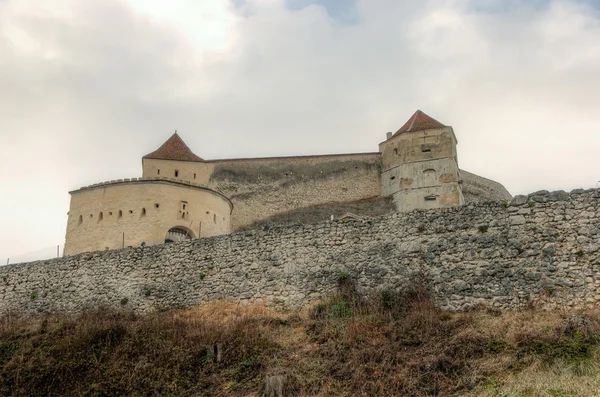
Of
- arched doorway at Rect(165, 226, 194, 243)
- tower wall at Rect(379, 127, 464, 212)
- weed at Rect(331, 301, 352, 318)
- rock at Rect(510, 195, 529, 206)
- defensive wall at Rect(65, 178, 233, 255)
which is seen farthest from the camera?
tower wall at Rect(379, 127, 464, 212)

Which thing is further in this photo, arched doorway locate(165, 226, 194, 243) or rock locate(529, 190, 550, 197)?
arched doorway locate(165, 226, 194, 243)

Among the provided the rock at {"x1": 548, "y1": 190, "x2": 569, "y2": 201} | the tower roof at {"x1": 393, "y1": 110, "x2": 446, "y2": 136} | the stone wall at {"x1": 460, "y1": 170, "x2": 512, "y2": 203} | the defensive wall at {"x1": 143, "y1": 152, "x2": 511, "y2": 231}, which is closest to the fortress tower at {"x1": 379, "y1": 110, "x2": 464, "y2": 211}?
the tower roof at {"x1": 393, "y1": 110, "x2": 446, "y2": 136}

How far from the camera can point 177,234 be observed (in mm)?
25219

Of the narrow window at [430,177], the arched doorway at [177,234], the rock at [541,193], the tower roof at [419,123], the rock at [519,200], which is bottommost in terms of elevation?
the rock at [519,200]

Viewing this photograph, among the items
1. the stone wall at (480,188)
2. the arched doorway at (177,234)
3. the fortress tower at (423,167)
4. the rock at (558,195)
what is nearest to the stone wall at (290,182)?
the fortress tower at (423,167)

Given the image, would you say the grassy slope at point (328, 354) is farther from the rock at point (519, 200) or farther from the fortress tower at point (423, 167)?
the fortress tower at point (423, 167)

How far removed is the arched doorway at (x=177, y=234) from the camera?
24828 mm

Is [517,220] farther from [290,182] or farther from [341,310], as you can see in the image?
[290,182]

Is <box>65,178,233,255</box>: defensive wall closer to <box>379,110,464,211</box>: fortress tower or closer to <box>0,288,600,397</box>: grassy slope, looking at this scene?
<box>0,288,600,397</box>: grassy slope

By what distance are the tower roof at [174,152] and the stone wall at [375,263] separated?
15079mm

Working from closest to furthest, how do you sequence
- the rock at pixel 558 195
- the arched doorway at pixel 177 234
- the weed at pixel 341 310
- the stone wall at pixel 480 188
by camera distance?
the rock at pixel 558 195 < the weed at pixel 341 310 < the arched doorway at pixel 177 234 < the stone wall at pixel 480 188

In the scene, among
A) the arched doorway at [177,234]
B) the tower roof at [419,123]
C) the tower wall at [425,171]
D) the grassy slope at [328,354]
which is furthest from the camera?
the tower roof at [419,123]

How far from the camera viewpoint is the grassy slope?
1112 cm

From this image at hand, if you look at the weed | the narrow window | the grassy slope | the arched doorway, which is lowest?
the grassy slope
